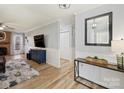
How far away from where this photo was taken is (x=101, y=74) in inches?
104

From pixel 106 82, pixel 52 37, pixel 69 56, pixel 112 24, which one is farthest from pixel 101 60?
pixel 69 56

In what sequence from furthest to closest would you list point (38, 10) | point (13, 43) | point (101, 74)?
point (13, 43)
point (38, 10)
point (101, 74)

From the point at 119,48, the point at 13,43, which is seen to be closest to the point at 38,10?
the point at 119,48

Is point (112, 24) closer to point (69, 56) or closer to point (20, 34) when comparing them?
point (69, 56)

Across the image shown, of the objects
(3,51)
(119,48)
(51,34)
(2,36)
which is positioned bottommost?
(3,51)

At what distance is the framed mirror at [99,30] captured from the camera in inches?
97.0

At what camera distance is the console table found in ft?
7.42

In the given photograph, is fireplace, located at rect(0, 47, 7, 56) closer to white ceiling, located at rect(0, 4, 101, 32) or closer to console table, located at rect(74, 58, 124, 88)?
white ceiling, located at rect(0, 4, 101, 32)

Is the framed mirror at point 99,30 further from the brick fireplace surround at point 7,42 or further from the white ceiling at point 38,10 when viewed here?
the brick fireplace surround at point 7,42

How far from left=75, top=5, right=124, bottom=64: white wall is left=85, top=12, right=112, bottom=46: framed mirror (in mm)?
101

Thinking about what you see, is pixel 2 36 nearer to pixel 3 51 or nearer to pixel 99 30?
pixel 3 51

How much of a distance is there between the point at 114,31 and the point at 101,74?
109 cm

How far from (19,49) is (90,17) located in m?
8.39

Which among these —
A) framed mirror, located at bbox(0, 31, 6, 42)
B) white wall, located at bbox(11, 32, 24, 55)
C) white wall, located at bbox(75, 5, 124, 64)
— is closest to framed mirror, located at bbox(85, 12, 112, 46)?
white wall, located at bbox(75, 5, 124, 64)
